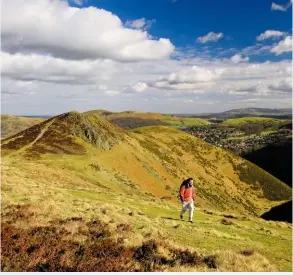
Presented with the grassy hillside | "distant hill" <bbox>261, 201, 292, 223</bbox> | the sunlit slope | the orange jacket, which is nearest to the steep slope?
the sunlit slope

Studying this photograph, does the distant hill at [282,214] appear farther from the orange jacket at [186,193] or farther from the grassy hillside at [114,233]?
the orange jacket at [186,193]

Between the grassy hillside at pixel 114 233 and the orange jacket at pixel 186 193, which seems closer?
the grassy hillside at pixel 114 233

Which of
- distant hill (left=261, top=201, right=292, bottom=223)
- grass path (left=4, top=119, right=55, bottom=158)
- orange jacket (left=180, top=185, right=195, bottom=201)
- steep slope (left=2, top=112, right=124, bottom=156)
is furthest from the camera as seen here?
steep slope (left=2, top=112, right=124, bottom=156)

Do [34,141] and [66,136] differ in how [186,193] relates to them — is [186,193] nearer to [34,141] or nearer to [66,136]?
[34,141]

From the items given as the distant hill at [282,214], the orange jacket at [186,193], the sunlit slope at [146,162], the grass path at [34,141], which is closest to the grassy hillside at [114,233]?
the grass path at [34,141]

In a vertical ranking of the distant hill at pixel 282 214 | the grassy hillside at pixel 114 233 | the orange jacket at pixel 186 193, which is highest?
the orange jacket at pixel 186 193

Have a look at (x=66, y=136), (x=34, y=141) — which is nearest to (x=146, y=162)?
(x=66, y=136)

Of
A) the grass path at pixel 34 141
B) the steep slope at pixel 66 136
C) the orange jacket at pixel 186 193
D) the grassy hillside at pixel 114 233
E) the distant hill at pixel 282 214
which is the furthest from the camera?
the steep slope at pixel 66 136

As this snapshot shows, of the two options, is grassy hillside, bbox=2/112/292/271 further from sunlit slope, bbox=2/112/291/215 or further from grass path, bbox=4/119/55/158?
sunlit slope, bbox=2/112/291/215

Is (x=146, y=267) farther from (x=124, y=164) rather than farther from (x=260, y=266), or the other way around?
(x=124, y=164)

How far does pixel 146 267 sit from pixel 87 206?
42.7ft

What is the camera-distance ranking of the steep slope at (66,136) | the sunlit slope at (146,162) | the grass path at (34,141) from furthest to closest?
1. the steep slope at (66,136)
2. the sunlit slope at (146,162)
3. the grass path at (34,141)

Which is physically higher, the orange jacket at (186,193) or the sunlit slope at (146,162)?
the orange jacket at (186,193)

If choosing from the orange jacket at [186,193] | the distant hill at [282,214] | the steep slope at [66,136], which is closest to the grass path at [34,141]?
the steep slope at [66,136]
